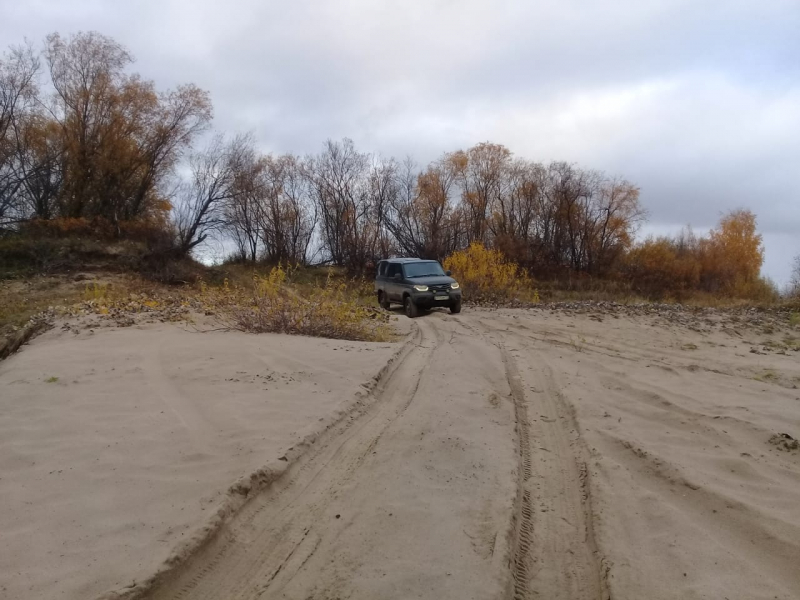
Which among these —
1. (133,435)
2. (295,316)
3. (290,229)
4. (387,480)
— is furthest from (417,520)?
(290,229)

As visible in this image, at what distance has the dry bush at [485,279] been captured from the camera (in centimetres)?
2471

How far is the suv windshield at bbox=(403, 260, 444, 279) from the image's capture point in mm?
17781

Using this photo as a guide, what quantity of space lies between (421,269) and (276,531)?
14.7 meters

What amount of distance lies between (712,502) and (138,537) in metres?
3.88

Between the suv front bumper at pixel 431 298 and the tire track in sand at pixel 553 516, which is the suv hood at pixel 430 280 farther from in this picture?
the tire track in sand at pixel 553 516

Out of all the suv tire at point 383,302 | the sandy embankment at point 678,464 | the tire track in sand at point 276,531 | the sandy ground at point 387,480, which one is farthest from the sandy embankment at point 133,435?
the suv tire at point 383,302

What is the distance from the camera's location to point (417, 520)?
12.3 ft

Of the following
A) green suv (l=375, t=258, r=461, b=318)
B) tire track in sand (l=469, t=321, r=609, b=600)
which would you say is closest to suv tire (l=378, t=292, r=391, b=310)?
green suv (l=375, t=258, r=461, b=318)

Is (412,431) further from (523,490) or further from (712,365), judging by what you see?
(712,365)

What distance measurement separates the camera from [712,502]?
402 centimetres

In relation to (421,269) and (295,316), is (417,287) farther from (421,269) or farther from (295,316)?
(295,316)

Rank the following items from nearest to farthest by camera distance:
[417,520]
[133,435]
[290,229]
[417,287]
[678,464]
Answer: [417,520]
[678,464]
[133,435]
[417,287]
[290,229]

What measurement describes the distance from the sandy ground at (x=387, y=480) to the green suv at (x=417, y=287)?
8.53 meters

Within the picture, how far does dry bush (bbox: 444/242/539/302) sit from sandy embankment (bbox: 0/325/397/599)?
1603 cm
